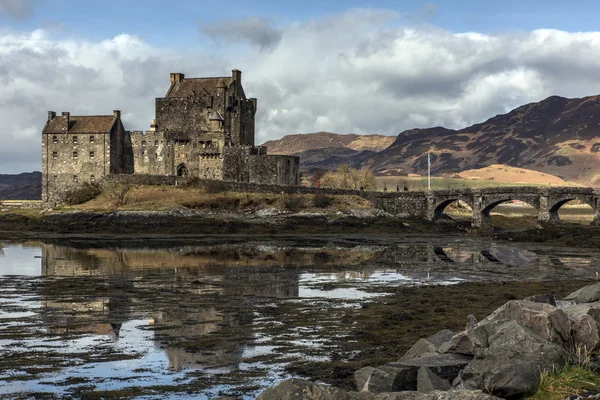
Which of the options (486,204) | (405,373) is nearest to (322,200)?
(486,204)

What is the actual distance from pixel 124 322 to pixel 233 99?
70.8 m

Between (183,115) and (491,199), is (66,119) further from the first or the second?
(491,199)

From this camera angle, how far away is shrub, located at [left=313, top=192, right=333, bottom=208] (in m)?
77.9

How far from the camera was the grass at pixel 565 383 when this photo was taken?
9.98 m

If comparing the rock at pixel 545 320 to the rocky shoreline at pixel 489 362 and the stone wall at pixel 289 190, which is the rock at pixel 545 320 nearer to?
the rocky shoreline at pixel 489 362

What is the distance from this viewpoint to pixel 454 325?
1941 centimetres

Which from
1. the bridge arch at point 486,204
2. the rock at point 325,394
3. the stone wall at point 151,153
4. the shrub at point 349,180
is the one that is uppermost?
the stone wall at point 151,153

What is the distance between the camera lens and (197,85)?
299 ft

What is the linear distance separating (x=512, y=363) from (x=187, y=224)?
58.0 meters

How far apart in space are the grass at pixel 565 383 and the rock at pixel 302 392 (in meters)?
2.75

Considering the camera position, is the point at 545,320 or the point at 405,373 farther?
the point at 545,320

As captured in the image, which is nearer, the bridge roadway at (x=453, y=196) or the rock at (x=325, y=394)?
the rock at (x=325, y=394)

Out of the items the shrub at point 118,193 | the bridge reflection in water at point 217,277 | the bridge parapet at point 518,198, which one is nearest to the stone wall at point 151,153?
the shrub at point 118,193

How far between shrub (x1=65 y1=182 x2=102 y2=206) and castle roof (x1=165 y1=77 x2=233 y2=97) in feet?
54.7
